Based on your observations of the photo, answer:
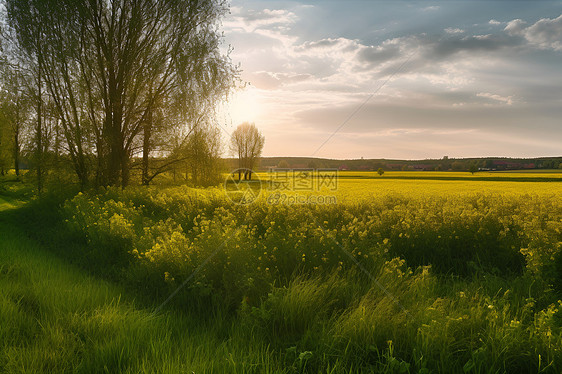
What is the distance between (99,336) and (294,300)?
2.24m

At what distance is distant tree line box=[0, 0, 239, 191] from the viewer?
13711mm

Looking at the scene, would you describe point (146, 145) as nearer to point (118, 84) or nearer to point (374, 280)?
point (118, 84)

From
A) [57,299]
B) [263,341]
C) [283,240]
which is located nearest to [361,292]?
[263,341]

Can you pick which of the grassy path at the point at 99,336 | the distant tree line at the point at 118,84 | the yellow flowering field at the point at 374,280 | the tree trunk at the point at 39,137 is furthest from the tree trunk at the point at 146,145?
the grassy path at the point at 99,336

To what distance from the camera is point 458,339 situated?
10.9 ft

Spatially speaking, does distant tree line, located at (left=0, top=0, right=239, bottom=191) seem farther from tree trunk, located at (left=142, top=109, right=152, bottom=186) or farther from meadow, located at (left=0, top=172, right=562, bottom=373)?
meadow, located at (left=0, top=172, right=562, bottom=373)

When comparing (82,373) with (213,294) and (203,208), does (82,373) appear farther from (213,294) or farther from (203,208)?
(203,208)

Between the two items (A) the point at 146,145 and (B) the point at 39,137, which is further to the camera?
(A) the point at 146,145

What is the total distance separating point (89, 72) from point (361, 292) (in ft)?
49.0

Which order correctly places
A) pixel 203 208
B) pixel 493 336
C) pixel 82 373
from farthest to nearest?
pixel 203 208
pixel 493 336
pixel 82 373

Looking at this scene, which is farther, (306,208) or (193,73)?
(193,73)

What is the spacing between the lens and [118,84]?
14141 millimetres

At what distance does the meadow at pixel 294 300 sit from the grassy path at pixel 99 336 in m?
0.02

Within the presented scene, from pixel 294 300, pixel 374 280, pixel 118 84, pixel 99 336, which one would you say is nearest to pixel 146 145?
pixel 118 84
